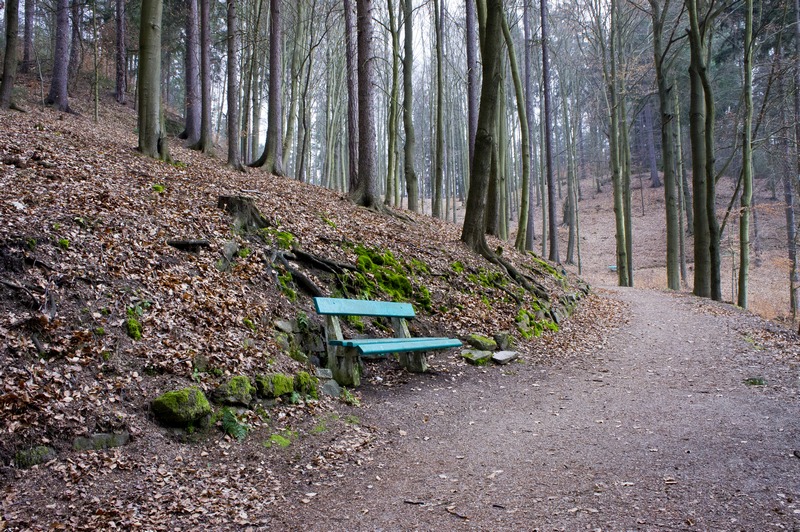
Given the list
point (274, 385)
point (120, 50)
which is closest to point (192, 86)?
point (120, 50)

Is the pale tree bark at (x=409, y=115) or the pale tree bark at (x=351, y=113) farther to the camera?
the pale tree bark at (x=409, y=115)

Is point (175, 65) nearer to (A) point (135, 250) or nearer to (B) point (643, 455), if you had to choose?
(A) point (135, 250)

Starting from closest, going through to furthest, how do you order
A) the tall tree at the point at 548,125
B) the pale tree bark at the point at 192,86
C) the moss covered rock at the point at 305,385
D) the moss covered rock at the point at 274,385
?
the moss covered rock at the point at 274,385 < the moss covered rock at the point at 305,385 < the pale tree bark at the point at 192,86 < the tall tree at the point at 548,125

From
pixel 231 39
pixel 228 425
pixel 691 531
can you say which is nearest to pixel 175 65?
pixel 231 39

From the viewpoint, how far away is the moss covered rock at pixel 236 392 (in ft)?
12.9

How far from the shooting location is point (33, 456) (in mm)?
2877

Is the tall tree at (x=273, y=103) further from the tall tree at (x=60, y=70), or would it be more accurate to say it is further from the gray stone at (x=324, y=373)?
the gray stone at (x=324, y=373)

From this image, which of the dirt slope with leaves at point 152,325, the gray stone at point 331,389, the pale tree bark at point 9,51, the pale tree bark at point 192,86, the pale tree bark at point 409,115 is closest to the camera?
the dirt slope with leaves at point 152,325

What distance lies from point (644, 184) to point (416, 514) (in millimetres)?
40432

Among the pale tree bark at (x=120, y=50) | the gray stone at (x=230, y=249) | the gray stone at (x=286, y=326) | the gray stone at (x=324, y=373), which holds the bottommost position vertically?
the gray stone at (x=324, y=373)

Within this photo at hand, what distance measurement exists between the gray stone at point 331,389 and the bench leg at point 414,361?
1249 mm

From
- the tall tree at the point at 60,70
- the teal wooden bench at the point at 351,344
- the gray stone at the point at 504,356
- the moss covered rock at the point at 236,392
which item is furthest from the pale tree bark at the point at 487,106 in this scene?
the tall tree at the point at 60,70

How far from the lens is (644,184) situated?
37844mm

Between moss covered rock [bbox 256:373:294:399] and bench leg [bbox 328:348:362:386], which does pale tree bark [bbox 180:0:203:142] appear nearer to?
bench leg [bbox 328:348:362:386]
